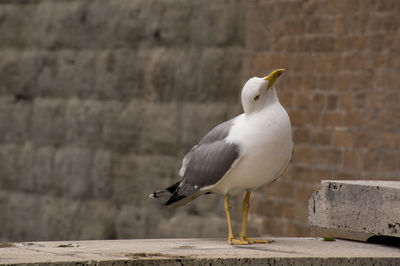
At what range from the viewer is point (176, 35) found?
908 cm

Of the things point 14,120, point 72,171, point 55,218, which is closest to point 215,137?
point 72,171

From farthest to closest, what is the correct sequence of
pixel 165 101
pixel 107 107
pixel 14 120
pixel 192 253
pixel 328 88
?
pixel 14 120 → pixel 107 107 → pixel 165 101 → pixel 328 88 → pixel 192 253

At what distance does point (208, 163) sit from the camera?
4.39m

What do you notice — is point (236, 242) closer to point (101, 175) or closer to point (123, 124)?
point (123, 124)

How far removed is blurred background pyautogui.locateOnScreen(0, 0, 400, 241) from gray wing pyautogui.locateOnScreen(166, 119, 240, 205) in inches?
111

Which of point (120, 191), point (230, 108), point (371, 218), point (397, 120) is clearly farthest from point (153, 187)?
point (371, 218)

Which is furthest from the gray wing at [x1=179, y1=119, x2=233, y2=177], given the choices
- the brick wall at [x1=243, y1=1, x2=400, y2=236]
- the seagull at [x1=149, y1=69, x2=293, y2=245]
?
the brick wall at [x1=243, y1=1, x2=400, y2=236]

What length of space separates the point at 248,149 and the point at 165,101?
499cm

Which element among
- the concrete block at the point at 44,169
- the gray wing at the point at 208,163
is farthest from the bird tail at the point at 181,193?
the concrete block at the point at 44,169

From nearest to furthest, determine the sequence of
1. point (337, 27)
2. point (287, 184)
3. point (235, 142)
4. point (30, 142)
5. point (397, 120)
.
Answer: point (235, 142) → point (397, 120) → point (337, 27) → point (287, 184) → point (30, 142)

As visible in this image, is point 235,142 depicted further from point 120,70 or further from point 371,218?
point 120,70

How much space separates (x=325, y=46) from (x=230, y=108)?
4.09 ft

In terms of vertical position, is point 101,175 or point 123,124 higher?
point 123,124

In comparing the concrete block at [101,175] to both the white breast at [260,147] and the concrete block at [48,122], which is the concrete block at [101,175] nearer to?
the concrete block at [48,122]
